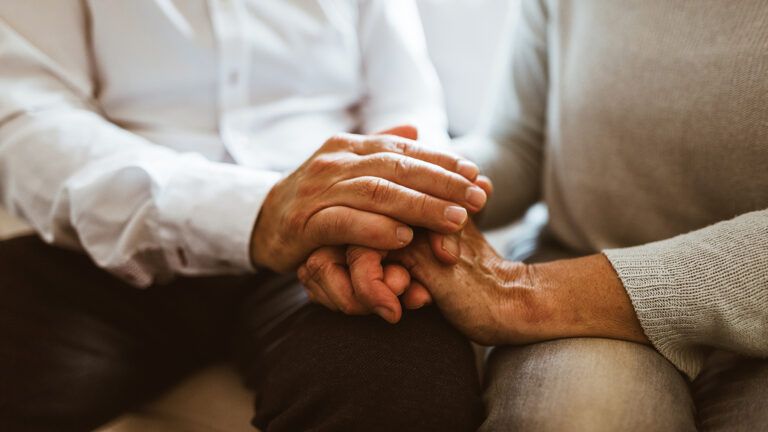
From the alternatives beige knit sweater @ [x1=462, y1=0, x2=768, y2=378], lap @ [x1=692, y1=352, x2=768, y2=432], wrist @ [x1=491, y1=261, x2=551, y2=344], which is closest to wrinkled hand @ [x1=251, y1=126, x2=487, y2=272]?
wrist @ [x1=491, y1=261, x2=551, y2=344]

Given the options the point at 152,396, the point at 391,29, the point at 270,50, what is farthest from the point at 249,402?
the point at 391,29

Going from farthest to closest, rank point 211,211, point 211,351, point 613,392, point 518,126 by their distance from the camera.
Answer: point 518,126
point 211,351
point 211,211
point 613,392

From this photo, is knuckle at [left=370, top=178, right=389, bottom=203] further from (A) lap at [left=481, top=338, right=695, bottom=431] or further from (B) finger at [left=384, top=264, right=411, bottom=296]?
(A) lap at [left=481, top=338, right=695, bottom=431]

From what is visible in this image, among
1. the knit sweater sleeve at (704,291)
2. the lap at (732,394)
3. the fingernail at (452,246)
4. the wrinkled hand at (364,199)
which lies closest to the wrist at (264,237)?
the wrinkled hand at (364,199)

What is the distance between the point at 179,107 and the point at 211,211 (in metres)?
0.29

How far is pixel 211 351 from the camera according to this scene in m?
0.85

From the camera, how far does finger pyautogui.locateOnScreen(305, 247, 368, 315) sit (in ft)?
2.13

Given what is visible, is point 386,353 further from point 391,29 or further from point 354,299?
point 391,29

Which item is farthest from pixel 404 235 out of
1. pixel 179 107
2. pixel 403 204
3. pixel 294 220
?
pixel 179 107

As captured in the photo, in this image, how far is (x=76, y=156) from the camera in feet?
2.58

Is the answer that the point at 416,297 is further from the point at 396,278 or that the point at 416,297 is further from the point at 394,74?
the point at 394,74

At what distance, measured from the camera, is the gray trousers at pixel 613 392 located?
512mm

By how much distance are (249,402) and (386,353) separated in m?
0.27

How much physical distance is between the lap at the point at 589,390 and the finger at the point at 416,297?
0.12 m
